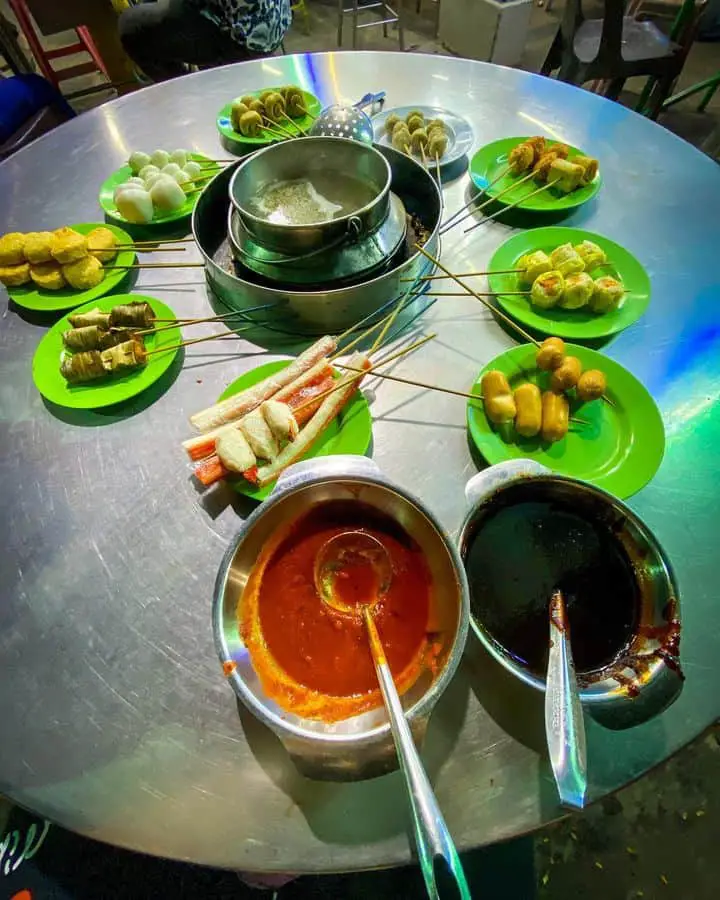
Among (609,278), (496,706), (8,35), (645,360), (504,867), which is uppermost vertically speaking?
(609,278)

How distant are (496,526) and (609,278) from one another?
4.20ft

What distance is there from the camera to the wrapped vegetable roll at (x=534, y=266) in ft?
6.51

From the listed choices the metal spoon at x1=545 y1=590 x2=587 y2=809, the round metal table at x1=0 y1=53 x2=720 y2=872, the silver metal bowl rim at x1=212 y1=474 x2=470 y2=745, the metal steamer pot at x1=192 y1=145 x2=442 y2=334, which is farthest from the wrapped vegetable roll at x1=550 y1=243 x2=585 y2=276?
the metal spoon at x1=545 y1=590 x2=587 y2=809

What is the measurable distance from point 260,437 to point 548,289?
1.23 meters

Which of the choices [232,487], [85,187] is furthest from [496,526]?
[85,187]

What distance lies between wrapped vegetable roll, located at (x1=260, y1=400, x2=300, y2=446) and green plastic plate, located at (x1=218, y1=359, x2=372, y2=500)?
9cm

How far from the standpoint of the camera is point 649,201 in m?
2.47

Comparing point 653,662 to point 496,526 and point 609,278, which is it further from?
point 609,278

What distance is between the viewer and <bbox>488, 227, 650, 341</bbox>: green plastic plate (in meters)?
1.92

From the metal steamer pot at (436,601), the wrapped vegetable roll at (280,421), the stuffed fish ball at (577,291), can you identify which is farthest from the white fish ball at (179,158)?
the metal steamer pot at (436,601)

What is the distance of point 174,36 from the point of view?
3.98 metres

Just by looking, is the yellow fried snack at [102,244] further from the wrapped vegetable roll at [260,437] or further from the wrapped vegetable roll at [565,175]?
the wrapped vegetable roll at [565,175]

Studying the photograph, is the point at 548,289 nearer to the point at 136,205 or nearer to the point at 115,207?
the point at 136,205

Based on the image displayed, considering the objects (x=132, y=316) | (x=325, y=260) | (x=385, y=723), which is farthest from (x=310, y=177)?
(x=385, y=723)
